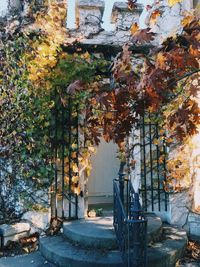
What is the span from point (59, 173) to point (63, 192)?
328 mm

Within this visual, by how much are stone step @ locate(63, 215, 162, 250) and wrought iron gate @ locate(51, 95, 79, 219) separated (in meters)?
0.39

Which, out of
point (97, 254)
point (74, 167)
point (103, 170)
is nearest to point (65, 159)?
point (74, 167)

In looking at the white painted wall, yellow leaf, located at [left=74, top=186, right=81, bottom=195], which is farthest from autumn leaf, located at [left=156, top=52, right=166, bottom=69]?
the white painted wall

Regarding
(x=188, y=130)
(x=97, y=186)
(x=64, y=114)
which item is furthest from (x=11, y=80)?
(x=97, y=186)

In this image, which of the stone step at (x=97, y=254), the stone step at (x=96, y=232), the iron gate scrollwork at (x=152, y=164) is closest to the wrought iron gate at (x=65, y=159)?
the stone step at (x=96, y=232)

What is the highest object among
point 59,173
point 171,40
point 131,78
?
point 171,40

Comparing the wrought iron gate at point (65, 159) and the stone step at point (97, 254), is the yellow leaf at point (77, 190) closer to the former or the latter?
the wrought iron gate at point (65, 159)

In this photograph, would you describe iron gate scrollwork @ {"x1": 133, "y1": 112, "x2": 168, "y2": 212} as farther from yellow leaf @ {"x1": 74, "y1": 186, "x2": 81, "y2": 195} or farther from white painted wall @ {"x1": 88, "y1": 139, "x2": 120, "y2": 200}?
white painted wall @ {"x1": 88, "y1": 139, "x2": 120, "y2": 200}

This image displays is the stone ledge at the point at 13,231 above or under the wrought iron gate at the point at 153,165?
under

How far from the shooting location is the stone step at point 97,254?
12.9 feet

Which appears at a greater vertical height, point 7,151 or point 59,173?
point 7,151

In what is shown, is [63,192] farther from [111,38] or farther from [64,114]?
[111,38]

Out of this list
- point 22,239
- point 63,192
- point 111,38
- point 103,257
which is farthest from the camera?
point 111,38

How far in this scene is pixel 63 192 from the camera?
210 inches
